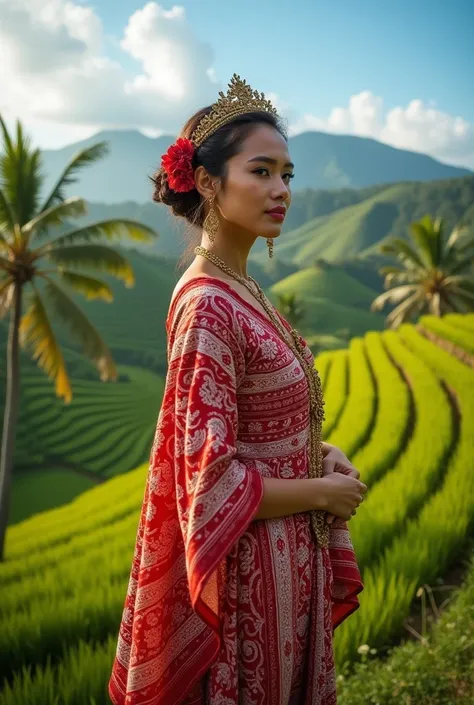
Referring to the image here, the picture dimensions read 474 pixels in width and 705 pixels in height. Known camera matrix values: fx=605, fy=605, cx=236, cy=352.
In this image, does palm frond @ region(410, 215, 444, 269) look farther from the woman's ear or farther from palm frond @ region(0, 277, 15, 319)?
the woman's ear

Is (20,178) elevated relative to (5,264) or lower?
elevated

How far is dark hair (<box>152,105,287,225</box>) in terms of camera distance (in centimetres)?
123

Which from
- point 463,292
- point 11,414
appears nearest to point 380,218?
point 463,292

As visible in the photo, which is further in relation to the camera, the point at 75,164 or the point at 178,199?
the point at 75,164

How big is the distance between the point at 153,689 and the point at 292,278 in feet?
198

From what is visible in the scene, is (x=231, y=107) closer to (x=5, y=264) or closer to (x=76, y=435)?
(x=5, y=264)

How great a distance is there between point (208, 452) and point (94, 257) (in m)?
7.32

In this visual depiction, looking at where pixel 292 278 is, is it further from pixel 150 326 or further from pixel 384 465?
pixel 384 465

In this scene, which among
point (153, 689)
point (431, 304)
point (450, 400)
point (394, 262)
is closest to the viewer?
point (153, 689)

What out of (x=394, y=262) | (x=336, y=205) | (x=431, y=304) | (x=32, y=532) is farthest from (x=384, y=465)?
(x=336, y=205)

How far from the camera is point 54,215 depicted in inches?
316

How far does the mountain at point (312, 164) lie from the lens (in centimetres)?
16838

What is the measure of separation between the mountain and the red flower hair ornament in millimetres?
169540

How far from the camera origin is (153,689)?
44.1 inches
